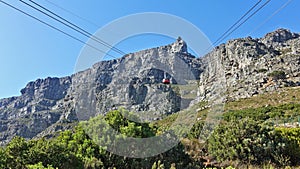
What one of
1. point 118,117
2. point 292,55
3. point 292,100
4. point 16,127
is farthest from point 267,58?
point 16,127

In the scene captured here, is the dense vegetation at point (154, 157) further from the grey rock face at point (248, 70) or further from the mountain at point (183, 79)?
the grey rock face at point (248, 70)

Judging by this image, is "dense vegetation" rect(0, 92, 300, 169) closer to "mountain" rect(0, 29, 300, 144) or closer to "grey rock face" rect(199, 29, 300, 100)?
"mountain" rect(0, 29, 300, 144)

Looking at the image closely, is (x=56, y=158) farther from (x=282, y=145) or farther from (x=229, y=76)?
(x=229, y=76)

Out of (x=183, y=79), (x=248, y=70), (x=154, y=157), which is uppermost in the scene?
(x=248, y=70)

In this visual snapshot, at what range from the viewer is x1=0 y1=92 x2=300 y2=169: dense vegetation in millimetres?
8258

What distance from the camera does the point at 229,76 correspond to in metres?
97.2

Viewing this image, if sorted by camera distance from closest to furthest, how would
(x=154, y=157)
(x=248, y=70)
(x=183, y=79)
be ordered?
(x=154, y=157)
(x=183, y=79)
(x=248, y=70)

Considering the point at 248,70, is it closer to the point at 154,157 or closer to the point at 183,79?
the point at 183,79

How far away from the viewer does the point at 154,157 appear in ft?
31.0

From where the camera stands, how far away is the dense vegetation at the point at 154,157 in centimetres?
826

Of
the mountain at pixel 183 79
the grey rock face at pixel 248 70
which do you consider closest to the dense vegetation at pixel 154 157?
the mountain at pixel 183 79

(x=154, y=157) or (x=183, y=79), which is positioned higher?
(x=183, y=79)

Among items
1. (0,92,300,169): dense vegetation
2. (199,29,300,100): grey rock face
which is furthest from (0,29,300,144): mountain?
(0,92,300,169): dense vegetation

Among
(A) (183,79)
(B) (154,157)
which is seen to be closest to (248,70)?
(A) (183,79)
